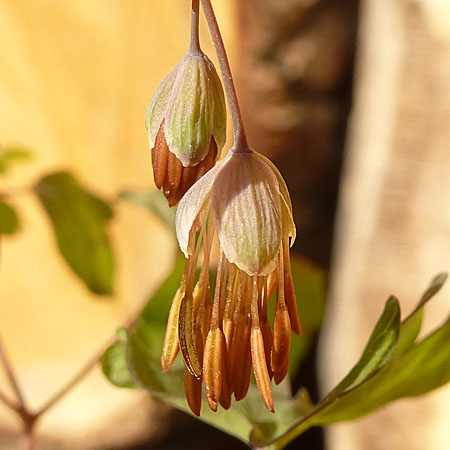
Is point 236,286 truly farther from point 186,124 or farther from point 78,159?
point 78,159

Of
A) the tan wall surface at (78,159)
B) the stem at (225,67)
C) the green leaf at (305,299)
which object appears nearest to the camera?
the stem at (225,67)

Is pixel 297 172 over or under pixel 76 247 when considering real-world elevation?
under

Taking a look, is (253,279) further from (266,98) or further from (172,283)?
(266,98)

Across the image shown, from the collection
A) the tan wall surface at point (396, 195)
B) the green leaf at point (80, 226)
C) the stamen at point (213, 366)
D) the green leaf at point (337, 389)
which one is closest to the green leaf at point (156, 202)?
the green leaf at point (80, 226)

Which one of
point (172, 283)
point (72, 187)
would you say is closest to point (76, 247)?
point (72, 187)

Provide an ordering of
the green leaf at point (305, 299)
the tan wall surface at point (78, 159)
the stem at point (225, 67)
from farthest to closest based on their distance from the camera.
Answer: the tan wall surface at point (78, 159)
the green leaf at point (305, 299)
the stem at point (225, 67)

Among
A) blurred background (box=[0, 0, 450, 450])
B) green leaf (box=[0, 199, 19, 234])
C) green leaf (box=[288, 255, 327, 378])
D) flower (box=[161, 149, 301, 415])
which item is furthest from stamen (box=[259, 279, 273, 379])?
blurred background (box=[0, 0, 450, 450])

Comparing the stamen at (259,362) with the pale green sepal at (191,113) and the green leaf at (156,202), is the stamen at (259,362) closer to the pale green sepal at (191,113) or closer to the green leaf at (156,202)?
the pale green sepal at (191,113)
